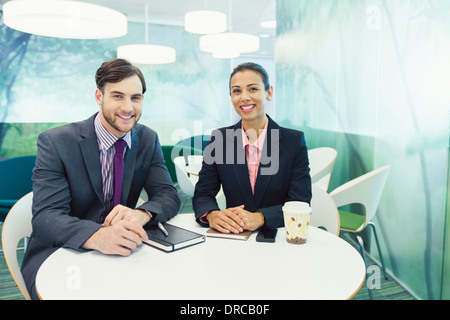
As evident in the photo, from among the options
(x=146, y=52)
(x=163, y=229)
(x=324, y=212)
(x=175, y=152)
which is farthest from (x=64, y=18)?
(x=175, y=152)

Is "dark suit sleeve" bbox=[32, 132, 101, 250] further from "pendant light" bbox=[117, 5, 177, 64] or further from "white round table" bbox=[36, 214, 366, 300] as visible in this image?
"pendant light" bbox=[117, 5, 177, 64]

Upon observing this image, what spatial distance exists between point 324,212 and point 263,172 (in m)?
0.35

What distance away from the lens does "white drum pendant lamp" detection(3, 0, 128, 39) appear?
1.84 meters

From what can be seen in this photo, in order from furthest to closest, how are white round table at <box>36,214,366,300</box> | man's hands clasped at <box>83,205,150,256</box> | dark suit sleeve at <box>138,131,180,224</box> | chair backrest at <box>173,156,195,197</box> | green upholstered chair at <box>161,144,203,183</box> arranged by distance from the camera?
green upholstered chair at <box>161,144,203,183</box>, chair backrest at <box>173,156,195,197</box>, dark suit sleeve at <box>138,131,180,224</box>, man's hands clasped at <box>83,205,150,256</box>, white round table at <box>36,214,366,300</box>

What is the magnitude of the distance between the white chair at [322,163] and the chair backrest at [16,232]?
234cm

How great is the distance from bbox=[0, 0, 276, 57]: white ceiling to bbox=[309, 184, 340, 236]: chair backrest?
425cm

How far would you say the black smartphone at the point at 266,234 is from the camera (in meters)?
1.27

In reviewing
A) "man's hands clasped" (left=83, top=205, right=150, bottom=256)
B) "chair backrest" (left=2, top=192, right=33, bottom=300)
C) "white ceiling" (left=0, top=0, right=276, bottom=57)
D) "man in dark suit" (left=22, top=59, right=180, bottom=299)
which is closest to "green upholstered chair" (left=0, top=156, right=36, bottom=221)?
"chair backrest" (left=2, top=192, right=33, bottom=300)

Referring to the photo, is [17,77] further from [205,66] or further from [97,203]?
[97,203]

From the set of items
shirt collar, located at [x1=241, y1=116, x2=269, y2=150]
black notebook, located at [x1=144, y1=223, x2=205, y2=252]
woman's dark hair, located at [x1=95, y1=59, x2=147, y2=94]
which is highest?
woman's dark hair, located at [x1=95, y1=59, x2=147, y2=94]

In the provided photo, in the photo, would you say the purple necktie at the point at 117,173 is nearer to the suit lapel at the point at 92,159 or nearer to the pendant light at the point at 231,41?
the suit lapel at the point at 92,159

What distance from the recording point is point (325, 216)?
1671 mm

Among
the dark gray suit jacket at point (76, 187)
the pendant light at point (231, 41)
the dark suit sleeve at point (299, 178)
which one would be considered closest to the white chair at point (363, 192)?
the dark suit sleeve at point (299, 178)
